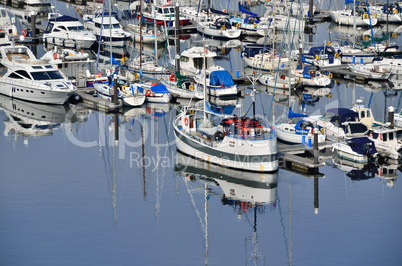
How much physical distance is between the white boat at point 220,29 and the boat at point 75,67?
77.6ft

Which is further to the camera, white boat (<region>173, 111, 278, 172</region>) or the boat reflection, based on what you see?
the boat reflection

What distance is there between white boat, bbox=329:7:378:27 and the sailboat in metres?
50.9

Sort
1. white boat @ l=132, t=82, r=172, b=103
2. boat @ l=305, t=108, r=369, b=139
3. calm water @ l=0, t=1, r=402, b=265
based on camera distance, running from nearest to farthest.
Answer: calm water @ l=0, t=1, r=402, b=265 → boat @ l=305, t=108, r=369, b=139 → white boat @ l=132, t=82, r=172, b=103

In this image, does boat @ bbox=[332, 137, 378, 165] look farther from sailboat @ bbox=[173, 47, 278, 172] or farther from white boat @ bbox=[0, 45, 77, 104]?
white boat @ bbox=[0, 45, 77, 104]

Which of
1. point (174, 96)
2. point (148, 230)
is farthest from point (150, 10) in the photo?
point (148, 230)

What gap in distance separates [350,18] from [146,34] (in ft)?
84.2

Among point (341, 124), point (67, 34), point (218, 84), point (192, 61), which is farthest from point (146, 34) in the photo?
point (341, 124)

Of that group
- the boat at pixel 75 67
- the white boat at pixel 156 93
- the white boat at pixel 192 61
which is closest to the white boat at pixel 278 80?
the white boat at pixel 192 61

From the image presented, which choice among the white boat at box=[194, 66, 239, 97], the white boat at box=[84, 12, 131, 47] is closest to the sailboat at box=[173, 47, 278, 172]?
the white boat at box=[194, 66, 239, 97]

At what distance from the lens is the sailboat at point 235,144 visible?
5269 cm

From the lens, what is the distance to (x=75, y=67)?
3007 inches

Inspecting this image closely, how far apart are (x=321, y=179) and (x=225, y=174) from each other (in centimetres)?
571

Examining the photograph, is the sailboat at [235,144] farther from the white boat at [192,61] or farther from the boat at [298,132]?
the white boat at [192,61]

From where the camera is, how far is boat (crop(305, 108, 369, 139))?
191 feet
